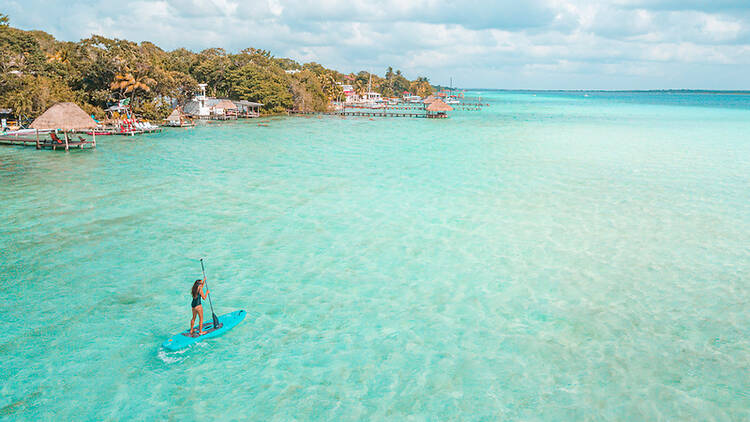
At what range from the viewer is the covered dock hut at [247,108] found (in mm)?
63784

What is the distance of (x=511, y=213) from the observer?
1912 centimetres

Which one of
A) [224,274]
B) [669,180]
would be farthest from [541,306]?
[669,180]

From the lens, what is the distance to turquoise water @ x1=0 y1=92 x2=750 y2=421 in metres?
8.10

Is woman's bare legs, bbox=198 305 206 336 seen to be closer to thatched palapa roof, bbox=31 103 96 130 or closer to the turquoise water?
the turquoise water

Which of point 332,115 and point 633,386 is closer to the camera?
point 633,386

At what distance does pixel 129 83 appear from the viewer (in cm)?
4469

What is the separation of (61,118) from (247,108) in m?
35.5

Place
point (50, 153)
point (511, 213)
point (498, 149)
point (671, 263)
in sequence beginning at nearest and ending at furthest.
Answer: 1. point (671, 263)
2. point (511, 213)
3. point (50, 153)
4. point (498, 149)

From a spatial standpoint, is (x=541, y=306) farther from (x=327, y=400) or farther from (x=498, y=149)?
(x=498, y=149)

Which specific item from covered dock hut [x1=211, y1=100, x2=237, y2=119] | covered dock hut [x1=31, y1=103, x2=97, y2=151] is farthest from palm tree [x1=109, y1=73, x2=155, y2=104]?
covered dock hut [x1=211, y1=100, x2=237, y2=119]

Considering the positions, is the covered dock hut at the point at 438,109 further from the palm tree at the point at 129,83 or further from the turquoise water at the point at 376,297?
the turquoise water at the point at 376,297

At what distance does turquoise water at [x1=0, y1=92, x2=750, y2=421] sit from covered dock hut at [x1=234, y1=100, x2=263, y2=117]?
4011 cm

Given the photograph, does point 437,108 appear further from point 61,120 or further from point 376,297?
point 376,297

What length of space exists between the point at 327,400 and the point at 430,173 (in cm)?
2119
